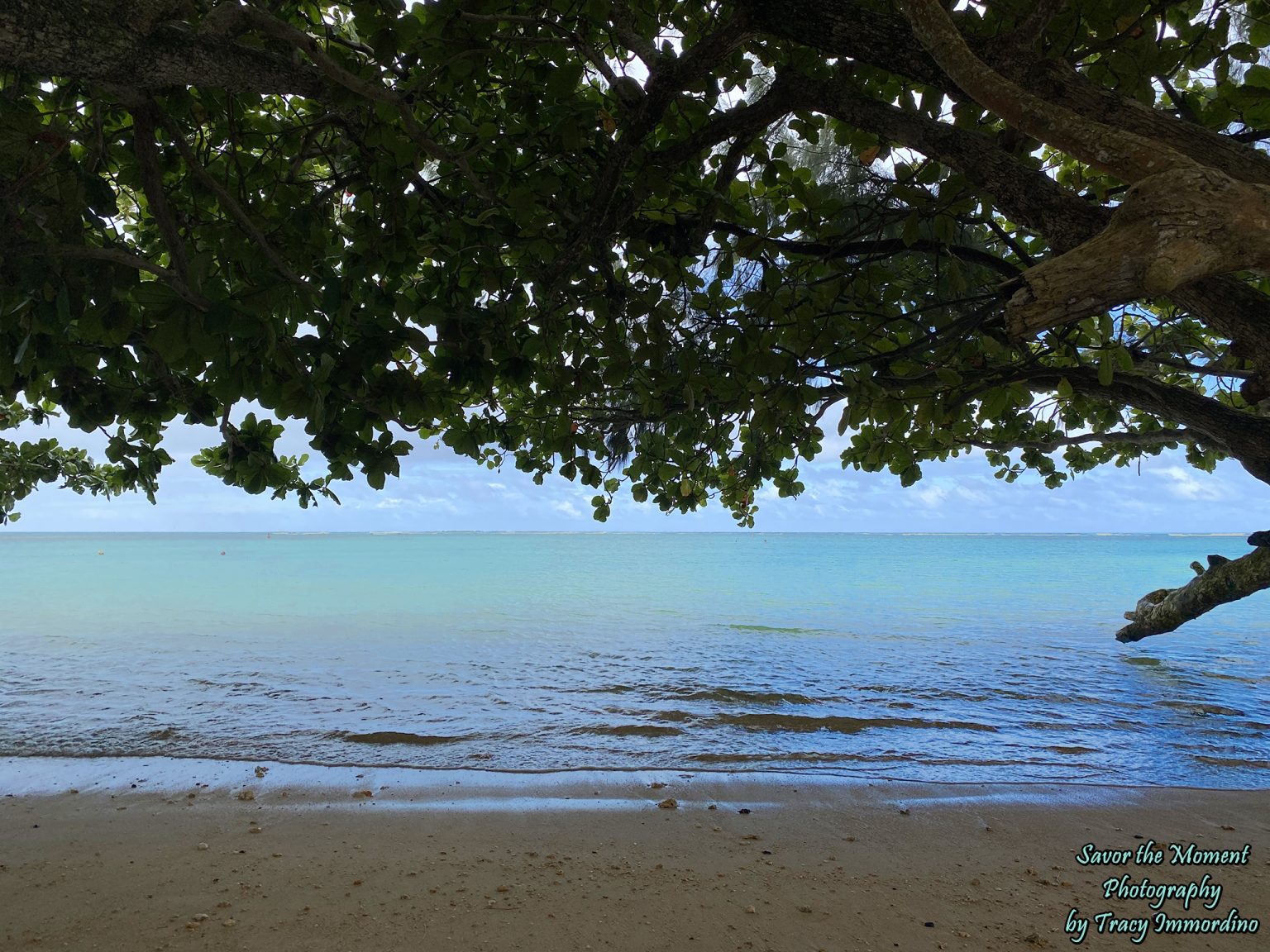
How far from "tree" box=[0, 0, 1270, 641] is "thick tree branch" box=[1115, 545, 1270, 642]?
2.83m

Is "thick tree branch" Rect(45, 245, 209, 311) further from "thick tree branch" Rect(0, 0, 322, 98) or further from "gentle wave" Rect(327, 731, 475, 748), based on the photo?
"gentle wave" Rect(327, 731, 475, 748)

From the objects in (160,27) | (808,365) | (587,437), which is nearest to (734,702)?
(587,437)

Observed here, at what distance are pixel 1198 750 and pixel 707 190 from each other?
5639 mm

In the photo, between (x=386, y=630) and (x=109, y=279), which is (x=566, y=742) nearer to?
(x=109, y=279)

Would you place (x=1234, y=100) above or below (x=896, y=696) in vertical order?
above

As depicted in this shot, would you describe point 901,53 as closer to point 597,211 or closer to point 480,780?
point 597,211

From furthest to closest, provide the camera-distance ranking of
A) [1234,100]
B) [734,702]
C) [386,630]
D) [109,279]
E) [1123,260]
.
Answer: [386,630]
[734,702]
[1234,100]
[109,279]
[1123,260]

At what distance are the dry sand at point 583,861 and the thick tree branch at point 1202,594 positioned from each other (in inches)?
125

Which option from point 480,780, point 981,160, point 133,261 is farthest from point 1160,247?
point 480,780

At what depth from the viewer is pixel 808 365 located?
12.8ft

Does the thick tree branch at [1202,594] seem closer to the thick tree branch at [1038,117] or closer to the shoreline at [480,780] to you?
the shoreline at [480,780]

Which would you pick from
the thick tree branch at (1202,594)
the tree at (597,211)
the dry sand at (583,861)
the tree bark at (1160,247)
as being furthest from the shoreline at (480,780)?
the tree bark at (1160,247)

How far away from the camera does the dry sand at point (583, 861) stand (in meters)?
2.63

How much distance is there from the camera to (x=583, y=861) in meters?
3.29
